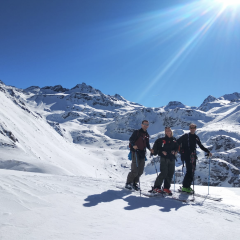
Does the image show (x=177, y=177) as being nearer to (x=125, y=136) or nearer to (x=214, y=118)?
(x=125, y=136)

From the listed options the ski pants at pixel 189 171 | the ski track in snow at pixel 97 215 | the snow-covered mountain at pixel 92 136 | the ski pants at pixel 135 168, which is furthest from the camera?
the snow-covered mountain at pixel 92 136

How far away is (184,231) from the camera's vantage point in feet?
11.4

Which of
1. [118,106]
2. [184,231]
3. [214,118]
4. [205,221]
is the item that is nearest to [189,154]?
[205,221]

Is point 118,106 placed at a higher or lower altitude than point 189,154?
higher

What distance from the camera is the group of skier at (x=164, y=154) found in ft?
22.4

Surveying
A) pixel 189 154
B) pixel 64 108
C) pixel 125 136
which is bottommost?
pixel 189 154

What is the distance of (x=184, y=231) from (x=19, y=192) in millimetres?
4133

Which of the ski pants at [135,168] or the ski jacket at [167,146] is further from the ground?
the ski jacket at [167,146]

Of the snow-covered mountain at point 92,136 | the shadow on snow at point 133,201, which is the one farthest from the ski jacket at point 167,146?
the snow-covered mountain at point 92,136

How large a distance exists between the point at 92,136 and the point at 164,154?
61.5 meters

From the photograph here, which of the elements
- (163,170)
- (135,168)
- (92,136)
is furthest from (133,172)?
(92,136)

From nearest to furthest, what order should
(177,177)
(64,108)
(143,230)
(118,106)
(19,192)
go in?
(143,230) < (19,192) < (177,177) < (64,108) < (118,106)

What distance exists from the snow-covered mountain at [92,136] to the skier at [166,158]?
10410 mm

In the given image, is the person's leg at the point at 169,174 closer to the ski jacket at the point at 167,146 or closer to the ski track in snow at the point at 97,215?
the ski jacket at the point at 167,146
